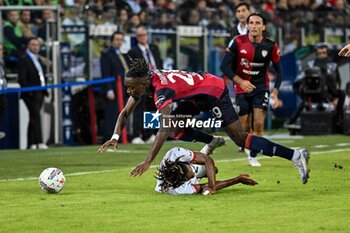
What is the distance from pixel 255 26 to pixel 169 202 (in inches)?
210

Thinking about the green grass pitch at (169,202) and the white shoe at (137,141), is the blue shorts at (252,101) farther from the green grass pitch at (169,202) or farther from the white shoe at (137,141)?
the white shoe at (137,141)

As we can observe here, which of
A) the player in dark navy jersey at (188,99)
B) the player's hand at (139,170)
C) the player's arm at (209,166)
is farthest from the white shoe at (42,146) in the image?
the player's hand at (139,170)

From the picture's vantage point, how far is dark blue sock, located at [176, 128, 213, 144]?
45.2ft

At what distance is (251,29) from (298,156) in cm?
399

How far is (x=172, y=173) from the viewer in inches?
498

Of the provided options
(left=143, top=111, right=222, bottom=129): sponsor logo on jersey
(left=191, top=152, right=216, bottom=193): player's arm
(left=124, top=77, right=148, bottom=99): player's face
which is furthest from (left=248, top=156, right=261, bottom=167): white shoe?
(left=124, top=77, right=148, bottom=99): player's face

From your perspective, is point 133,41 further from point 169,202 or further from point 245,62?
point 169,202

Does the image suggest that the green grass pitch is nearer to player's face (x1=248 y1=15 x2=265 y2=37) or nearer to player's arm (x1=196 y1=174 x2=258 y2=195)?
player's arm (x1=196 y1=174 x2=258 y2=195)

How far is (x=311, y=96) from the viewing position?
26.0 metres

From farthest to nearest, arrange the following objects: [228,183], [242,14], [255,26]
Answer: [242,14], [255,26], [228,183]

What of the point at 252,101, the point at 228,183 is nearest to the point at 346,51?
the point at 228,183

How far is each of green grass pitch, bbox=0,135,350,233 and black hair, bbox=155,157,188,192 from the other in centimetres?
20

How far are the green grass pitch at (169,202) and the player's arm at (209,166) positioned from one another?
0.63 ft

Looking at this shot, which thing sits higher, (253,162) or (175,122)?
(175,122)
